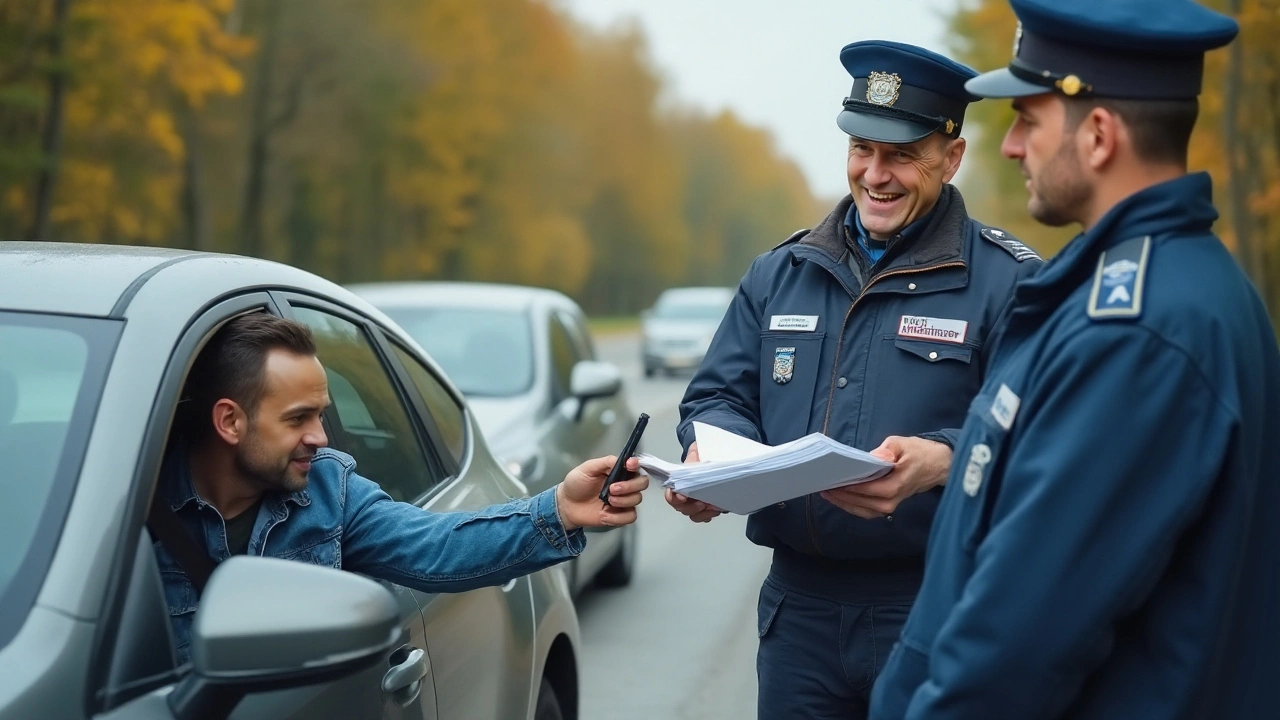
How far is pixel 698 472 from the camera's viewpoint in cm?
291

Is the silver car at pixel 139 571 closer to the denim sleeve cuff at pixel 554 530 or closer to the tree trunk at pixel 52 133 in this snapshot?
the denim sleeve cuff at pixel 554 530

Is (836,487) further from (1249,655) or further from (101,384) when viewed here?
(101,384)

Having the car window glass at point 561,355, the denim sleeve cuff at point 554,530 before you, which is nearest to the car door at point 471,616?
the denim sleeve cuff at point 554,530

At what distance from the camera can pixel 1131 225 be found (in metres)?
2.08

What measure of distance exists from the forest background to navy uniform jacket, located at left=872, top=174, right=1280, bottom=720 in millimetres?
16919

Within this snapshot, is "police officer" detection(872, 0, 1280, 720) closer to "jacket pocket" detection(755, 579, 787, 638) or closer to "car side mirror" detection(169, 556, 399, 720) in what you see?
"car side mirror" detection(169, 556, 399, 720)

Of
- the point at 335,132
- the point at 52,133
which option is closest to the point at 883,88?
the point at 52,133

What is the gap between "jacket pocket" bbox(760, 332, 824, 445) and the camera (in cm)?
332

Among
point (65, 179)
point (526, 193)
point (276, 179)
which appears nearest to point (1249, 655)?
point (65, 179)

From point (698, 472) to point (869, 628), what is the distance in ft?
1.89

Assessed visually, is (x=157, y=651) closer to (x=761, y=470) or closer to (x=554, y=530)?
(x=554, y=530)

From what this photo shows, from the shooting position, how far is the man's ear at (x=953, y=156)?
11.3ft

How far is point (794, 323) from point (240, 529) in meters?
1.27

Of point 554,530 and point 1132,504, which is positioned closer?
point 1132,504
